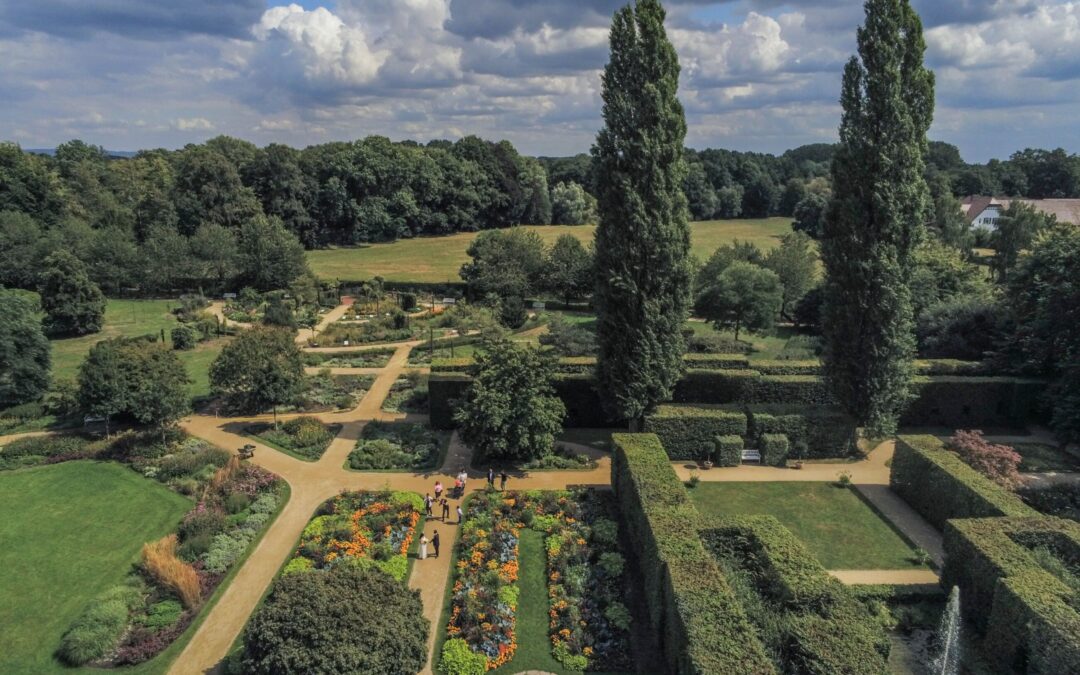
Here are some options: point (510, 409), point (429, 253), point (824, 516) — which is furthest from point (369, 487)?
point (429, 253)

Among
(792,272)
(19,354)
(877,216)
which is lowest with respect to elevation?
(19,354)

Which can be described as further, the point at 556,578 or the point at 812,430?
the point at 812,430

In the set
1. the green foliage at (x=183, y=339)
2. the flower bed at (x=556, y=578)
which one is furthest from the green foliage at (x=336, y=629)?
the green foliage at (x=183, y=339)

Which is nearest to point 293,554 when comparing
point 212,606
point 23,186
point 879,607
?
point 212,606

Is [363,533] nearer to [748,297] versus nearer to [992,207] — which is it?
[748,297]

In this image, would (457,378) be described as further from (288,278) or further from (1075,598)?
(288,278)

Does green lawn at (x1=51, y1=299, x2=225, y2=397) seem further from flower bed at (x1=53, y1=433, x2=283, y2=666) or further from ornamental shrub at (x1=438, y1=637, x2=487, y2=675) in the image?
ornamental shrub at (x1=438, y1=637, x2=487, y2=675)

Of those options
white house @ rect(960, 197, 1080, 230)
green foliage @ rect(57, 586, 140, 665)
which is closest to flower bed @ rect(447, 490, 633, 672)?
green foliage @ rect(57, 586, 140, 665)
